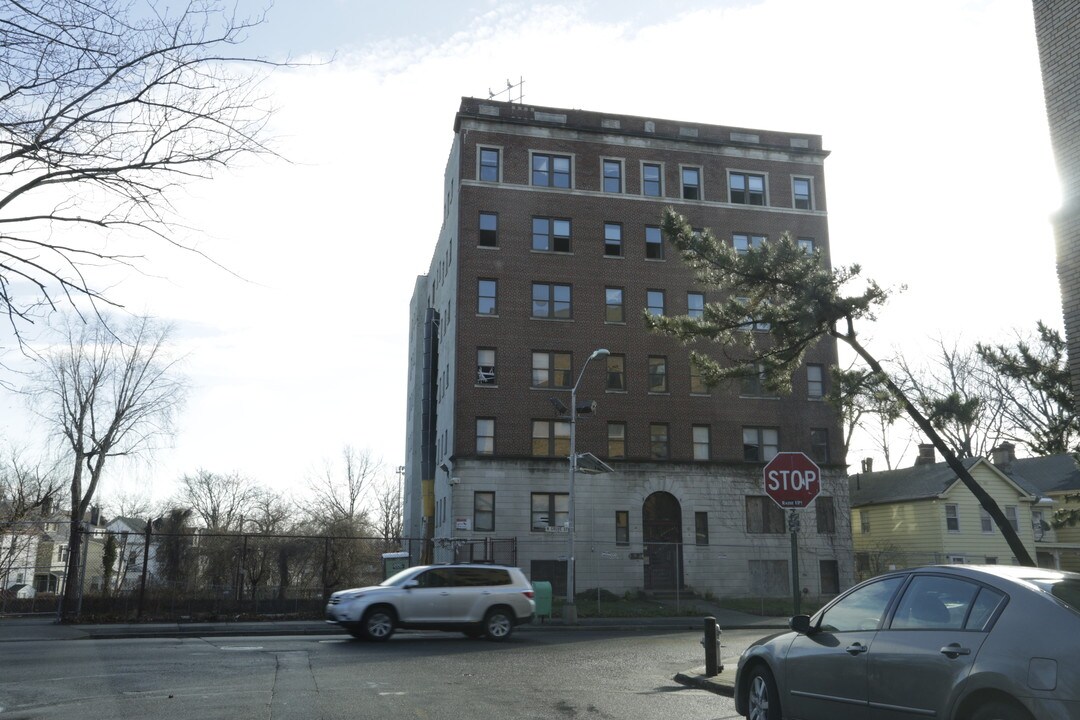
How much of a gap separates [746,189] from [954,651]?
134 feet

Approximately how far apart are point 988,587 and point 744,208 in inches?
1563

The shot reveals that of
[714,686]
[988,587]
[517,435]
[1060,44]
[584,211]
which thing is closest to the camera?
[988,587]

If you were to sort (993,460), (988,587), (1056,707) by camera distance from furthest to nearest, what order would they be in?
(993,460), (988,587), (1056,707)

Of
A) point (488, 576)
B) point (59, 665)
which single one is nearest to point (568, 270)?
point (488, 576)

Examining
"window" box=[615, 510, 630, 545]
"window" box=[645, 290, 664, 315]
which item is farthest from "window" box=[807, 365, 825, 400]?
"window" box=[615, 510, 630, 545]

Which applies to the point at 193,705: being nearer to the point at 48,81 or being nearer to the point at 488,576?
the point at 48,81

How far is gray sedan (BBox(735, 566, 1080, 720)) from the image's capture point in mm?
5434

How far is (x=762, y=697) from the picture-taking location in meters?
8.29

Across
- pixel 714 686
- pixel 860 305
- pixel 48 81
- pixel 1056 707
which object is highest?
pixel 860 305

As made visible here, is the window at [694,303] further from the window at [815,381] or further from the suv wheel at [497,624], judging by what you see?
the suv wheel at [497,624]

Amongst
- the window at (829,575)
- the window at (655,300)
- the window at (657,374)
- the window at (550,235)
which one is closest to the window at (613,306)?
the window at (655,300)

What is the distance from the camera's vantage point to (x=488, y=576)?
20.0 meters

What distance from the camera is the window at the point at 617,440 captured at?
40.7 m

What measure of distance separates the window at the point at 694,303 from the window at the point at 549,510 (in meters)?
10.5
